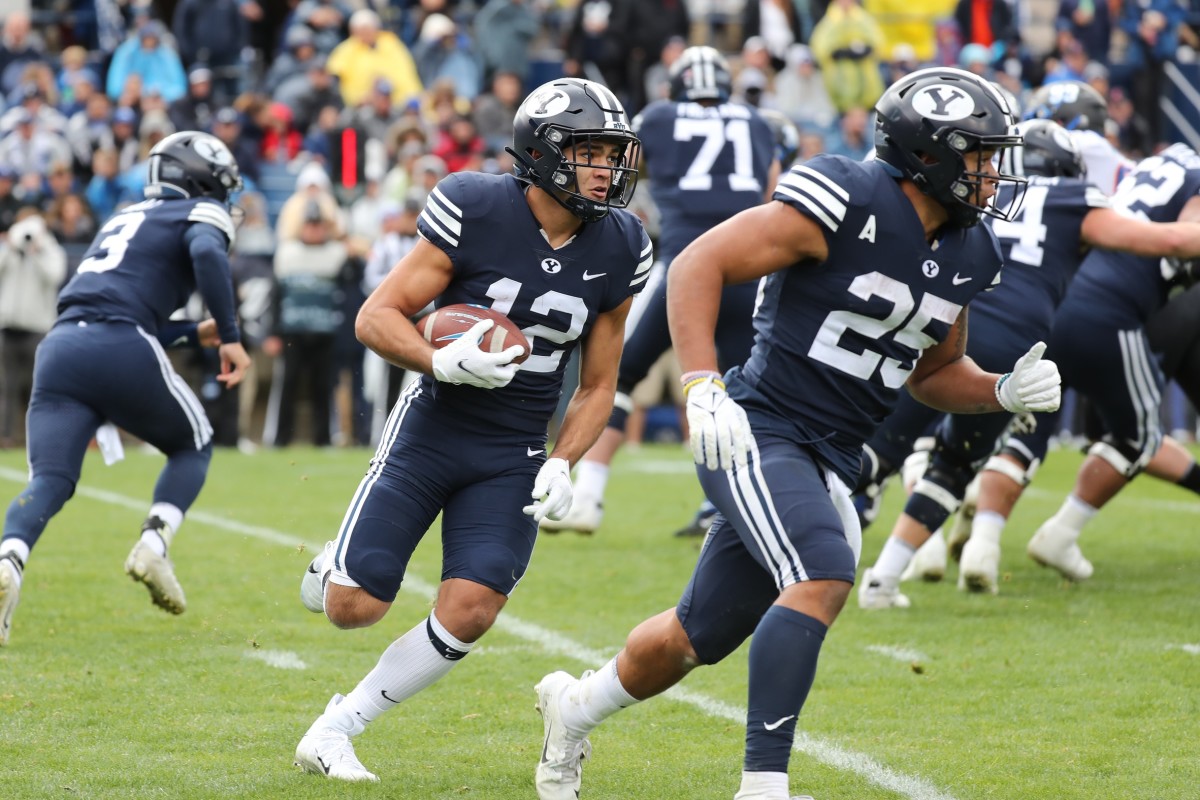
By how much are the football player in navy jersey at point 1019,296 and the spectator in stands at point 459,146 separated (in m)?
8.16

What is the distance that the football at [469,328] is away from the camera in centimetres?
399

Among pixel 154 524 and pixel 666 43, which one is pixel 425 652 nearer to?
pixel 154 524

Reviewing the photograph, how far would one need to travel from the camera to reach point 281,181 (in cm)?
1480

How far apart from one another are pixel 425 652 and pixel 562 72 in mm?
12584

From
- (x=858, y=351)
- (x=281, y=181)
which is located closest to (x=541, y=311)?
(x=858, y=351)

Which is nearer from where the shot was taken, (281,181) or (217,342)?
(217,342)

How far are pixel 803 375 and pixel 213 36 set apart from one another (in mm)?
13111

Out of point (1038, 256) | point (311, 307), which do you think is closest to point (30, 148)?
point (311, 307)

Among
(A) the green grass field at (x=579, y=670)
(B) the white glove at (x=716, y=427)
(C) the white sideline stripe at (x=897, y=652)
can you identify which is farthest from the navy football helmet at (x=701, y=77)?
(B) the white glove at (x=716, y=427)

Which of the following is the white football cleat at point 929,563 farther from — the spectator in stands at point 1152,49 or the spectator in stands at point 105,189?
the spectator in stands at point 1152,49

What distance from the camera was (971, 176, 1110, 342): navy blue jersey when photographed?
20.2 feet

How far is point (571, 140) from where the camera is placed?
404 cm

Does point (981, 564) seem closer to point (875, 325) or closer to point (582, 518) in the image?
point (582, 518)

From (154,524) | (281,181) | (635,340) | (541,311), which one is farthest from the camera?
(281,181)
